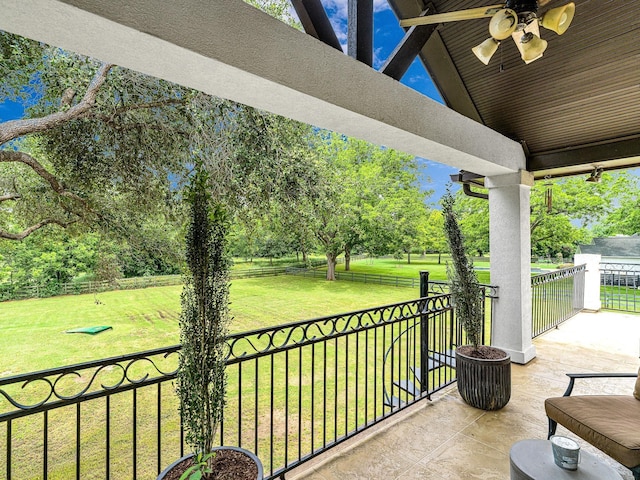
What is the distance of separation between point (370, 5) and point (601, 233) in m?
21.6

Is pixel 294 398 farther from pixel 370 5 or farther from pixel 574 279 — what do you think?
pixel 574 279

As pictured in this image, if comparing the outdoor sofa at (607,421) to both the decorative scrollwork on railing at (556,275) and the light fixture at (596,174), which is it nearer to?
the decorative scrollwork on railing at (556,275)

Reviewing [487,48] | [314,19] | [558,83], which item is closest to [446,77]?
[558,83]

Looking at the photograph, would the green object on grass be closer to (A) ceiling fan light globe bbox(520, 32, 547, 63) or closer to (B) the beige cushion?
(B) the beige cushion

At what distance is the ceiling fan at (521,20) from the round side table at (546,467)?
2254 millimetres

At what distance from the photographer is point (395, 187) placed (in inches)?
632

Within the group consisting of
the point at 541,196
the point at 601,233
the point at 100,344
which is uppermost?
the point at 541,196

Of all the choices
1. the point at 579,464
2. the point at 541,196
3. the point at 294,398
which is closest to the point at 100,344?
the point at 294,398

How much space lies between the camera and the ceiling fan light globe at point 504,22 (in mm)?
1712

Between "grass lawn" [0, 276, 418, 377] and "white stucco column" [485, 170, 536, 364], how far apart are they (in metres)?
6.66

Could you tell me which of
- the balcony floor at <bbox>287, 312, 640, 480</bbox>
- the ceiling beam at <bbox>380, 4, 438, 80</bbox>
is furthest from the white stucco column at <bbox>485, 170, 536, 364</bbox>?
the ceiling beam at <bbox>380, 4, 438, 80</bbox>

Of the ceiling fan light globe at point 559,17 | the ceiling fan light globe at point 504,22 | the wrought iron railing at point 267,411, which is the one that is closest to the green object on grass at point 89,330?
the wrought iron railing at point 267,411

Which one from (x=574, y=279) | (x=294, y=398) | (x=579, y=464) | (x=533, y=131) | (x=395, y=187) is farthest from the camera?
(x=395, y=187)

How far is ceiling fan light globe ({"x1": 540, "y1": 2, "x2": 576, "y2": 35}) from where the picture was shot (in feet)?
5.70
